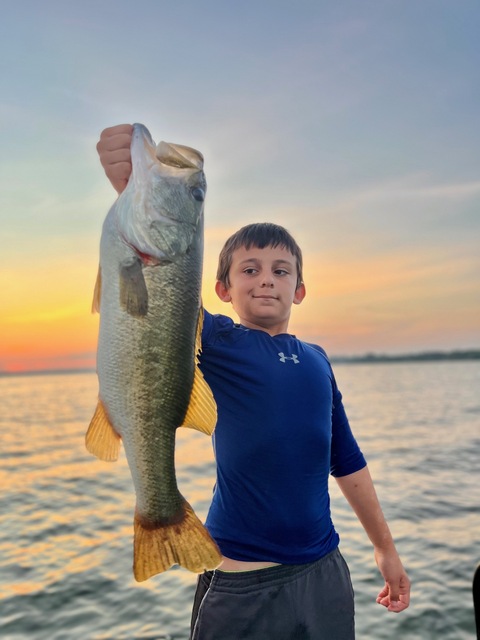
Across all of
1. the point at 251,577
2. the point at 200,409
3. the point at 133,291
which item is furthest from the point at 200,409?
the point at 251,577

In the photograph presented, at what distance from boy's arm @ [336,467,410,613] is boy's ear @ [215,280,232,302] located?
1305mm

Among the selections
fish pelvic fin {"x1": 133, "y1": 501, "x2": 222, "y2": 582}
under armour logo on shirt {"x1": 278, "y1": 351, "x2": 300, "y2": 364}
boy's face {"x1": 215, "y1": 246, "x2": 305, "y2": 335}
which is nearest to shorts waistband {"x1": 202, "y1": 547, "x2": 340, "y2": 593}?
fish pelvic fin {"x1": 133, "y1": 501, "x2": 222, "y2": 582}

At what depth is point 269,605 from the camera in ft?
9.36

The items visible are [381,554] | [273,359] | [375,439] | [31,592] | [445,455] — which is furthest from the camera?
[375,439]

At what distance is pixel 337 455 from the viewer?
3.59m

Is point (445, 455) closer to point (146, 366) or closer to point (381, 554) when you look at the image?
point (381, 554)

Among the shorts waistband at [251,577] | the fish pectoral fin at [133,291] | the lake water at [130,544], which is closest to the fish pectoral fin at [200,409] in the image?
the fish pectoral fin at [133,291]

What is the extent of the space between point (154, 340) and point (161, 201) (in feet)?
1.85

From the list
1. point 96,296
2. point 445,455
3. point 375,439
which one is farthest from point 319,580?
point 375,439

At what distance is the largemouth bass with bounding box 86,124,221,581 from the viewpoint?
2.29 metres

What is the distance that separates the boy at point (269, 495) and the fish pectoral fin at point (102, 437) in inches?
27.8

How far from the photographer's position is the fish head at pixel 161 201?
7.57 feet

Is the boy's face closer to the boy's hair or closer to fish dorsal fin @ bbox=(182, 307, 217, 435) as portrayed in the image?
the boy's hair

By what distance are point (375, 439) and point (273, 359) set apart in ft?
63.0
